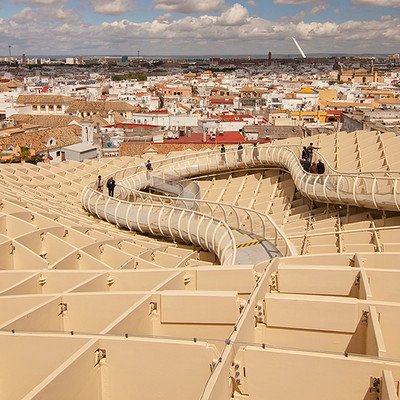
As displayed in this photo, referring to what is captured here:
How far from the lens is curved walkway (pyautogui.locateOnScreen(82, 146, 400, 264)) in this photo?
12719 mm

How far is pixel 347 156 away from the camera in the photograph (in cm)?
1872

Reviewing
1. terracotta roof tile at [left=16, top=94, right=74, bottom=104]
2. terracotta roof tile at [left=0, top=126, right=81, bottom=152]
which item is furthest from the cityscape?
terracotta roof tile at [left=16, top=94, right=74, bottom=104]

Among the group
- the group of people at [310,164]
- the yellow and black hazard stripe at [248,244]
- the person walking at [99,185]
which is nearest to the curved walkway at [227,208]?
the yellow and black hazard stripe at [248,244]

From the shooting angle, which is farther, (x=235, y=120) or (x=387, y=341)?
(x=235, y=120)

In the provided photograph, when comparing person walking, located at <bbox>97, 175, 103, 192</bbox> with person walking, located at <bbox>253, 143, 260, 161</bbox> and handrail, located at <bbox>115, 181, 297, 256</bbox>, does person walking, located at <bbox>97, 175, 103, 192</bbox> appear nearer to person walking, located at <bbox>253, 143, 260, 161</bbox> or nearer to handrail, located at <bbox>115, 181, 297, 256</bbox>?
handrail, located at <bbox>115, 181, 297, 256</bbox>

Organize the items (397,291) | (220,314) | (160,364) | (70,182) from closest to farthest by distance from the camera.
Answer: (160,364) < (220,314) < (397,291) < (70,182)

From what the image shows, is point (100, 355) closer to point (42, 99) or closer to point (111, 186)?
point (111, 186)

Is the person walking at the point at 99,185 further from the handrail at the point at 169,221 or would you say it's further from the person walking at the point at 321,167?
the person walking at the point at 321,167

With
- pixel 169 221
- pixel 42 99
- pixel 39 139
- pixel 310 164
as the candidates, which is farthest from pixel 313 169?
pixel 42 99

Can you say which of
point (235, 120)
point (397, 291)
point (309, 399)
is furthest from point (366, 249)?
point (235, 120)

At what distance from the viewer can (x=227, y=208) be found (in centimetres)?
1441

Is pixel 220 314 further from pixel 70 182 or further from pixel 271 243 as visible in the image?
pixel 70 182

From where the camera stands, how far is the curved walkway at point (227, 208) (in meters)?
12.7

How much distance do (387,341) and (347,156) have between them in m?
12.4
